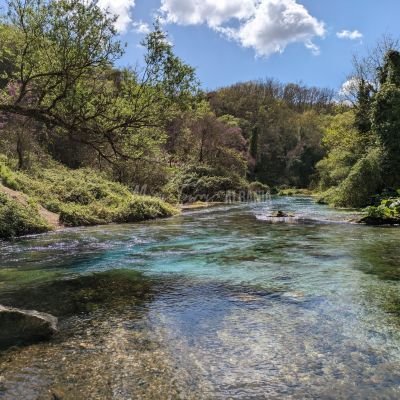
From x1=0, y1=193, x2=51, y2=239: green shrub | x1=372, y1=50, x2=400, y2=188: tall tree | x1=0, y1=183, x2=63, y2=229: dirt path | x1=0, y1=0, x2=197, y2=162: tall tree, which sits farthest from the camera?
x1=372, y1=50, x2=400, y2=188: tall tree

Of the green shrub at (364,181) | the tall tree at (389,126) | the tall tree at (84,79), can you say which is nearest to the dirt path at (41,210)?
the tall tree at (84,79)

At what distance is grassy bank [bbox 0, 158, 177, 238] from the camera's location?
18797 mm

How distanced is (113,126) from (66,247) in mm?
5232

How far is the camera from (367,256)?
12.0 meters

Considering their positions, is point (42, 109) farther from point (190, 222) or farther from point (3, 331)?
point (190, 222)

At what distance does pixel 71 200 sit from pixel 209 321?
19.1 metres

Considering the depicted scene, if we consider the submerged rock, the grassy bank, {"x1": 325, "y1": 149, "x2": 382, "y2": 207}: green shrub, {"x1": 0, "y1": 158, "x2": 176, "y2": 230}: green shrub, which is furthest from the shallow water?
{"x1": 325, "y1": 149, "x2": 382, "y2": 207}: green shrub

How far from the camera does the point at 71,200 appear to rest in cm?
2434

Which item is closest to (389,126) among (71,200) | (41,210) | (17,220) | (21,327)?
(71,200)

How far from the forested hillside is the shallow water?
370 centimetres

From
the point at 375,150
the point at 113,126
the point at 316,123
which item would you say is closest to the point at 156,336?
the point at 113,126

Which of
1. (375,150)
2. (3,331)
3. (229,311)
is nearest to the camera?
(3,331)

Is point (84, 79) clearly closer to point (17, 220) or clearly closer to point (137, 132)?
point (137, 132)

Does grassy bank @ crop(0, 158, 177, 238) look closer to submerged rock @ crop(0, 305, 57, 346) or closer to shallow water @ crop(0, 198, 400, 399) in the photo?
shallow water @ crop(0, 198, 400, 399)
